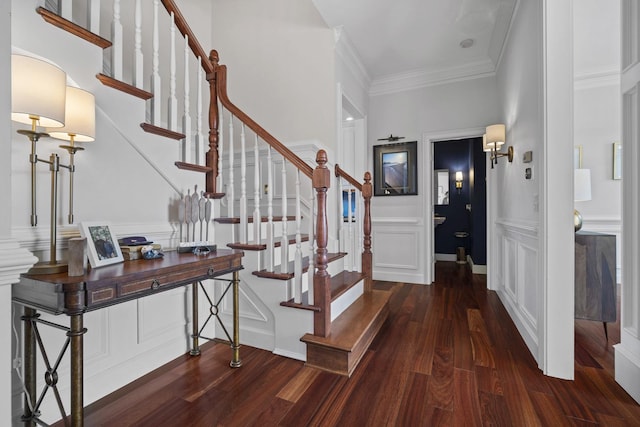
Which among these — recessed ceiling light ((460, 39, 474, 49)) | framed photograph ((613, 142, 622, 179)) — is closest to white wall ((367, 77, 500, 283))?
recessed ceiling light ((460, 39, 474, 49))

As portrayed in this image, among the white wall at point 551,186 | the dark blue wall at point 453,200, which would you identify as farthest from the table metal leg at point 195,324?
the dark blue wall at point 453,200

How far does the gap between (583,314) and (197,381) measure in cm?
290

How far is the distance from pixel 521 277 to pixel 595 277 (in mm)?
490

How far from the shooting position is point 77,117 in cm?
133

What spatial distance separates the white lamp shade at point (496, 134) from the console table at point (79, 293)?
3.09 meters

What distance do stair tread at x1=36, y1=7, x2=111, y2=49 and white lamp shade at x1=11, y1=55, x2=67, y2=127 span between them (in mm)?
487

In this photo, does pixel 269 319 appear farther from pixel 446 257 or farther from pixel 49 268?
pixel 446 257

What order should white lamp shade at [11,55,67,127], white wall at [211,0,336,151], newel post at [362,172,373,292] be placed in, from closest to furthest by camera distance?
white lamp shade at [11,55,67,127] → newel post at [362,172,373,292] → white wall at [211,0,336,151]

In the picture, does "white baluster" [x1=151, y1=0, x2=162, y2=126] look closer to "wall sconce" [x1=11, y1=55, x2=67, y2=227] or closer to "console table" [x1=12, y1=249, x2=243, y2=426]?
"wall sconce" [x1=11, y1=55, x2=67, y2=227]

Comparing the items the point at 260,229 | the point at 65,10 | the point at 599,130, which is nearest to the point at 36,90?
the point at 65,10

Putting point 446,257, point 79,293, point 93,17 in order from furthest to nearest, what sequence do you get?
point 446,257 < point 93,17 < point 79,293

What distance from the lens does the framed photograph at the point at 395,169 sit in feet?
13.5

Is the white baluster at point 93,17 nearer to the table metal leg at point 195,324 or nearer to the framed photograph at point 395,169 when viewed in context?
the table metal leg at point 195,324

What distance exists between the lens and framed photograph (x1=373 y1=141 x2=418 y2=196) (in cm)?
412
